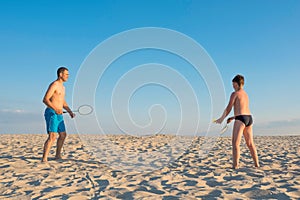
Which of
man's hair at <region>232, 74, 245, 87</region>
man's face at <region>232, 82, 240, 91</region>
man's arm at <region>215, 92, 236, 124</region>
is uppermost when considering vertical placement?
man's hair at <region>232, 74, 245, 87</region>

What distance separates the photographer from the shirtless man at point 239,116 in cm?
533

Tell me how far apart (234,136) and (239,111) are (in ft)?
1.55

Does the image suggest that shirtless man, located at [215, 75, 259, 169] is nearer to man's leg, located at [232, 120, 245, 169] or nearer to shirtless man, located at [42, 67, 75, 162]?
man's leg, located at [232, 120, 245, 169]

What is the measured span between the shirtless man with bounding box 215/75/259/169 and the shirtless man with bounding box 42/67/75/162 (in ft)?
10.7

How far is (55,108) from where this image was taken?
603 cm

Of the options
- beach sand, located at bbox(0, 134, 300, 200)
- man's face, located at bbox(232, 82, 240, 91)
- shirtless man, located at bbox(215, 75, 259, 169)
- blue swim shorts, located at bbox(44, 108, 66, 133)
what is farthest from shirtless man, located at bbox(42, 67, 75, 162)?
man's face, located at bbox(232, 82, 240, 91)

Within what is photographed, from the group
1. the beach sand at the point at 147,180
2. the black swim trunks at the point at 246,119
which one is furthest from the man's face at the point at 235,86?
the beach sand at the point at 147,180

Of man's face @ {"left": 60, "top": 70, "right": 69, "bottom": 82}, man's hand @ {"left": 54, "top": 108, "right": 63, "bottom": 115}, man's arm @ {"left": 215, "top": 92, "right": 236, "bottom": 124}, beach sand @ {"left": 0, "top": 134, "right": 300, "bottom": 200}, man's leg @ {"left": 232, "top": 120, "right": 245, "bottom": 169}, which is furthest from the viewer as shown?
man's face @ {"left": 60, "top": 70, "right": 69, "bottom": 82}

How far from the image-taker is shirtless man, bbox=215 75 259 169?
5332 millimetres

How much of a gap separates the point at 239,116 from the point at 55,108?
3678 mm

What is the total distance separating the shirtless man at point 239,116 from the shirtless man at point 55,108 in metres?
3.25

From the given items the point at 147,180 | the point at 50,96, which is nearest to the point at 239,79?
the point at 147,180

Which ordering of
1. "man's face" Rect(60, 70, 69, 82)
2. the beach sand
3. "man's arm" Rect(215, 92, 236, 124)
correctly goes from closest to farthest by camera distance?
the beach sand
"man's arm" Rect(215, 92, 236, 124)
"man's face" Rect(60, 70, 69, 82)

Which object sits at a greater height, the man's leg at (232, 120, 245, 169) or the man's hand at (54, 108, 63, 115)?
the man's hand at (54, 108, 63, 115)
